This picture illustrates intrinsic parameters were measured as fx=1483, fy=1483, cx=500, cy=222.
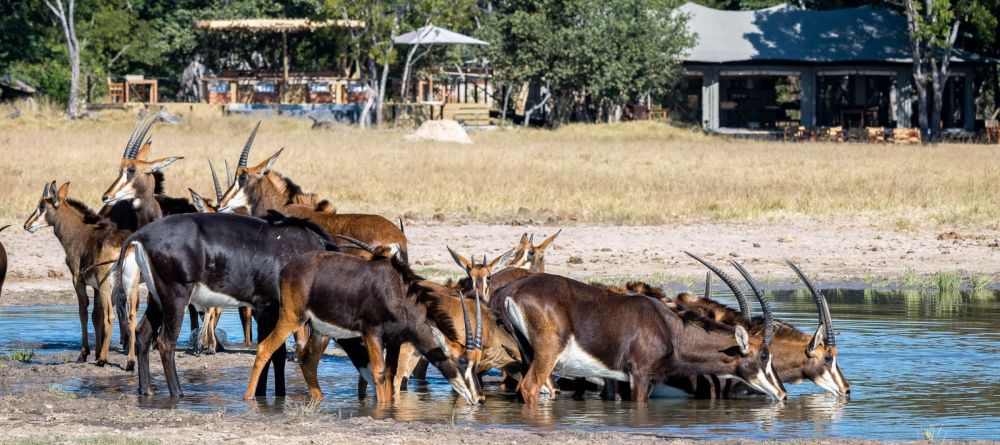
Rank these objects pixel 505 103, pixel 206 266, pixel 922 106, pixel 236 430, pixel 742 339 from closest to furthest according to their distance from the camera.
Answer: pixel 236 430 < pixel 742 339 < pixel 206 266 < pixel 922 106 < pixel 505 103

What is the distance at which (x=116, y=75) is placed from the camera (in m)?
65.1

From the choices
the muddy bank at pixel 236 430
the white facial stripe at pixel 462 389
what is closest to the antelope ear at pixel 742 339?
the muddy bank at pixel 236 430

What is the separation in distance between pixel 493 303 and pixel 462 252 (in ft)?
28.5

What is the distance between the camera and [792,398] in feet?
37.2

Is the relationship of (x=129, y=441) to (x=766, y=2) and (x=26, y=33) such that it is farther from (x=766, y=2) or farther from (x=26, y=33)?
(x=766, y=2)

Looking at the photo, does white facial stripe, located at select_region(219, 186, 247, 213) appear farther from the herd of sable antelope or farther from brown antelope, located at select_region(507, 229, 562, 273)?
brown antelope, located at select_region(507, 229, 562, 273)

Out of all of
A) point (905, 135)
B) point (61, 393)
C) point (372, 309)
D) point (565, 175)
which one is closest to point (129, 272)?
point (61, 393)

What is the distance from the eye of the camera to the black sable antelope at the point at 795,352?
11.1 m

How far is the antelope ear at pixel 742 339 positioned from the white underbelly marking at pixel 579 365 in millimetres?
846

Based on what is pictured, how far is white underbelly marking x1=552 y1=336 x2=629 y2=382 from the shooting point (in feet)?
34.4

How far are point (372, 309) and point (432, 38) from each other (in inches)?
1721

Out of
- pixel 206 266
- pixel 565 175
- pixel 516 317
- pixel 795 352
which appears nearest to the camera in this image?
pixel 516 317

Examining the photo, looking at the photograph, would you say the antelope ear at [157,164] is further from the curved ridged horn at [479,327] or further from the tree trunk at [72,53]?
the tree trunk at [72,53]

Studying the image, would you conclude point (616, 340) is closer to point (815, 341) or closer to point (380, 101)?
point (815, 341)
